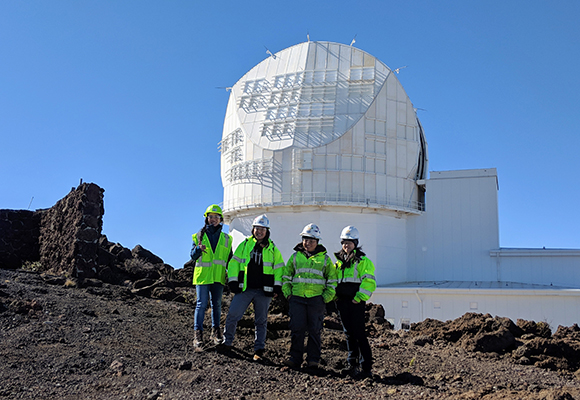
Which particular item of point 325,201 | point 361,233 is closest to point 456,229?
point 361,233

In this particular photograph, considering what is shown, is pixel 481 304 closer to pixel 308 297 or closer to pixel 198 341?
pixel 308 297

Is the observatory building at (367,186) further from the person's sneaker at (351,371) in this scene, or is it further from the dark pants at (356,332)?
the person's sneaker at (351,371)

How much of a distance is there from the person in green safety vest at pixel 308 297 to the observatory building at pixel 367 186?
13814mm

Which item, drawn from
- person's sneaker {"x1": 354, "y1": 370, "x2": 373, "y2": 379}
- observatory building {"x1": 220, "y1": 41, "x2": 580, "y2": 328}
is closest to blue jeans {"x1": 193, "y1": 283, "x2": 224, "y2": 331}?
person's sneaker {"x1": 354, "y1": 370, "x2": 373, "y2": 379}

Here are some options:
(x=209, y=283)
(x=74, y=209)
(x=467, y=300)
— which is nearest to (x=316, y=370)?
(x=209, y=283)

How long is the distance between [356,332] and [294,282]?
1028 millimetres

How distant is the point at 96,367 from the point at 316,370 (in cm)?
270

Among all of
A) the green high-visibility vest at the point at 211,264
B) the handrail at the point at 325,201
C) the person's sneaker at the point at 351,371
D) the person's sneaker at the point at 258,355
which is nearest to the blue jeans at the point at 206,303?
the green high-visibility vest at the point at 211,264

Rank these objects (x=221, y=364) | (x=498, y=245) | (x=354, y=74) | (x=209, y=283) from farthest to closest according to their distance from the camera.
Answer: (x=354, y=74) → (x=498, y=245) → (x=209, y=283) → (x=221, y=364)

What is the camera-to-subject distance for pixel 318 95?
23125mm

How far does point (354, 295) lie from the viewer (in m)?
6.89

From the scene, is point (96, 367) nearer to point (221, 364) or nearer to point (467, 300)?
point (221, 364)

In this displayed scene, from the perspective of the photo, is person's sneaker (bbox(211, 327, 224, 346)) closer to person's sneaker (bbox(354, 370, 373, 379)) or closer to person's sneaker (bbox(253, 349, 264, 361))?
person's sneaker (bbox(253, 349, 264, 361))

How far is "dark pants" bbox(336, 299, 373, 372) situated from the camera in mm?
6707
